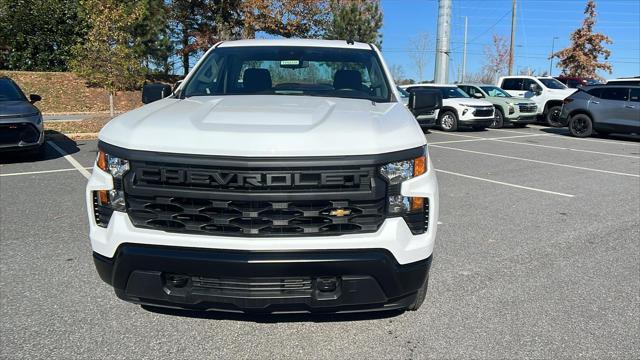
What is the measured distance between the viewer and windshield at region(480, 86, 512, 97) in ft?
60.9

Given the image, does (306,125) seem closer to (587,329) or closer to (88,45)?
(587,329)

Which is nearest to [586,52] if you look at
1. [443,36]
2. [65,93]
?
[443,36]

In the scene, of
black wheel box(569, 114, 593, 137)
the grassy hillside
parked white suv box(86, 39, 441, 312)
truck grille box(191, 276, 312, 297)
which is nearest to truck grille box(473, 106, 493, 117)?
black wheel box(569, 114, 593, 137)

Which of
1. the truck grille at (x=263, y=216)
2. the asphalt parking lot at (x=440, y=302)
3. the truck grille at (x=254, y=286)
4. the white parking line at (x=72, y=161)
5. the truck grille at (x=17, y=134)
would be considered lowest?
the asphalt parking lot at (x=440, y=302)

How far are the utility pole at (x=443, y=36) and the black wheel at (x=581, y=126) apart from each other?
9592mm

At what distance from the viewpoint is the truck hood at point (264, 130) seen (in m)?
2.36

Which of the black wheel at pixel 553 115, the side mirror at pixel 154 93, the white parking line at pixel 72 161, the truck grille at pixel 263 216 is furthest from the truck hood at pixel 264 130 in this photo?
the black wheel at pixel 553 115

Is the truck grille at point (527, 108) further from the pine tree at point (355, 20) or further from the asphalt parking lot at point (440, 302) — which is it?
the asphalt parking lot at point (440, 302)

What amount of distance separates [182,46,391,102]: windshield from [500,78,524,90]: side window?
17.6m

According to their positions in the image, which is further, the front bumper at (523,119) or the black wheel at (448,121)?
the front bumper at (523,119)

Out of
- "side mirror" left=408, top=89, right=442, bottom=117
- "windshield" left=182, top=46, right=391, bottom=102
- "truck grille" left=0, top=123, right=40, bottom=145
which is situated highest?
"windshield" left=182, top=46, right=391, bottom=102

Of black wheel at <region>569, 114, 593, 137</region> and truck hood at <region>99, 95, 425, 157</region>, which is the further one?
black wheel at <region>569, 114, 593, 137</region>

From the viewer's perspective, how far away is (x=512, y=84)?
2014 cm

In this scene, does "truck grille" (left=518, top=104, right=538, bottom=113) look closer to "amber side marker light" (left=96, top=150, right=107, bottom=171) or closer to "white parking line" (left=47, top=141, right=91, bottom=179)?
"white parking line" (left=47, top=141, right=91, bottom=179)
